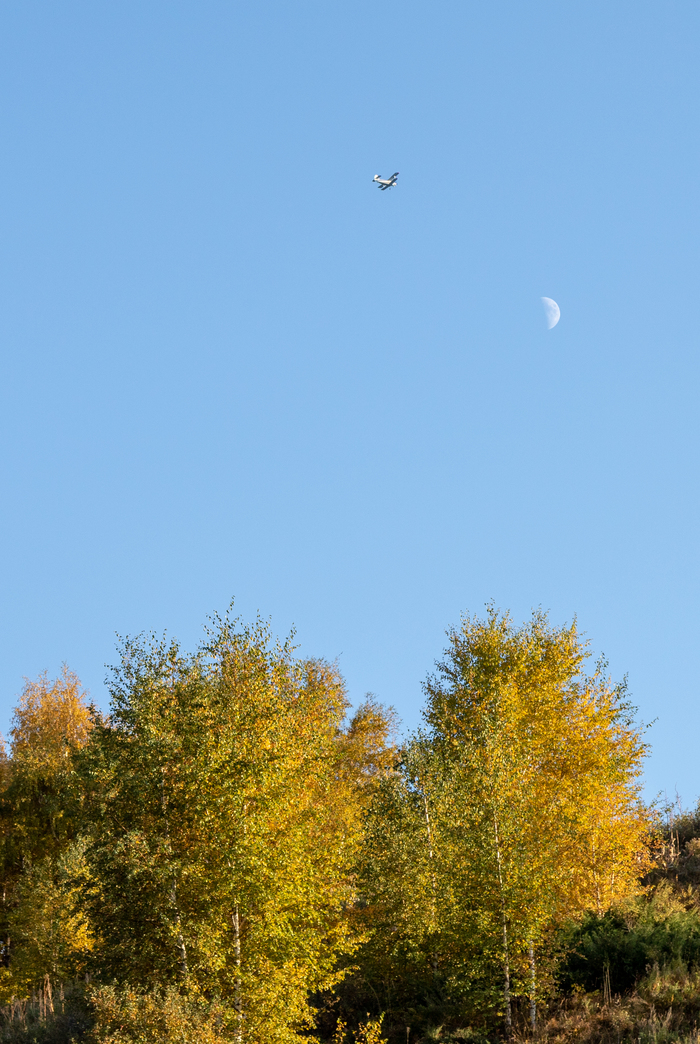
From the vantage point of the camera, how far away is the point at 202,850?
25656 mm

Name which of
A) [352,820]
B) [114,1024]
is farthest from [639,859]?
[114,1024]

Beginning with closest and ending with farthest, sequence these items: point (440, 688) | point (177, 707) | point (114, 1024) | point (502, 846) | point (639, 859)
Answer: point (114, 1024) → point (177, 707) → point (502, 846) → point (639, 859) → point (440, 688)

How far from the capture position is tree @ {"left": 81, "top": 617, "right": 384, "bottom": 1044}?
2497 centimetres

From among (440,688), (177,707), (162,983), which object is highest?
(440,688)

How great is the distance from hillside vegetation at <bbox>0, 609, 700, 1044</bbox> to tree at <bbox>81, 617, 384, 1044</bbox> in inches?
2.6

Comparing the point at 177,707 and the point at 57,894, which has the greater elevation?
the point at 177,707

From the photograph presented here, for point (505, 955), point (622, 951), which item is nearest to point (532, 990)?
point (505, 955)

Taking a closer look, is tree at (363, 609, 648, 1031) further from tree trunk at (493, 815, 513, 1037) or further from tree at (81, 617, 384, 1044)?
tree at (81, 617, 384, 1044)

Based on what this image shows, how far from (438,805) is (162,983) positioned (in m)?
11.4

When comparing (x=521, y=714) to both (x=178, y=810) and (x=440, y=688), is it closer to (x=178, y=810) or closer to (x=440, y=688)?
(x=440, y=688)

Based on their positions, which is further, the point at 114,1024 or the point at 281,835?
the point at 281,835

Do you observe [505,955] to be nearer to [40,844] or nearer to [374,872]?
[374,872]

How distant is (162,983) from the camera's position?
82.1ft

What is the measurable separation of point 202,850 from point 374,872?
9.62 metres
